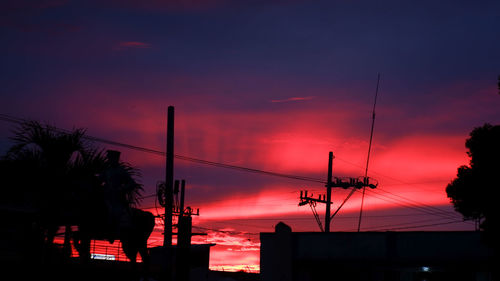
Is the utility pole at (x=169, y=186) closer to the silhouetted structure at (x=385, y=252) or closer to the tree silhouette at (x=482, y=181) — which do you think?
the silhouetted structure at (x=385, y=252)

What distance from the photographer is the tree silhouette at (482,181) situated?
26578mm

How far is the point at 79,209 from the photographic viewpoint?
17203mm

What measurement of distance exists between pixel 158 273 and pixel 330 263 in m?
12.0

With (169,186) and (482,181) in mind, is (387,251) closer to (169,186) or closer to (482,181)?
(482,181)

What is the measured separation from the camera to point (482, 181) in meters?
27.1

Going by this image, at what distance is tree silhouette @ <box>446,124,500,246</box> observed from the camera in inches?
1046

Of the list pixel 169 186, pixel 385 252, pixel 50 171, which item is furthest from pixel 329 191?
pixel 50 171

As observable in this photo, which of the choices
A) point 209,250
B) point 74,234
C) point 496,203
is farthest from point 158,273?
point 209,250

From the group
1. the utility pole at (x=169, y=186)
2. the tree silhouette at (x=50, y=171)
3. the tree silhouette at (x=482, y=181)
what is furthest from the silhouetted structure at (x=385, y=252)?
the tree silhouette at (x=50, y=171)

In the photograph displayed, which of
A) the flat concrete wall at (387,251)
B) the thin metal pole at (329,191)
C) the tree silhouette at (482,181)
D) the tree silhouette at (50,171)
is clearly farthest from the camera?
the thin metal pole at (329,191)

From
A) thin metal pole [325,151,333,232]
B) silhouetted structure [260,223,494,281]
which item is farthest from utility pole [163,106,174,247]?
thin metal pole [325,151,333,232]

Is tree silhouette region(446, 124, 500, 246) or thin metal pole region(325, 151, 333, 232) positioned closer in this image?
tree silhouette region(446, 124, 500, 246)

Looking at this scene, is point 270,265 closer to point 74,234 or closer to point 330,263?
point 330,263

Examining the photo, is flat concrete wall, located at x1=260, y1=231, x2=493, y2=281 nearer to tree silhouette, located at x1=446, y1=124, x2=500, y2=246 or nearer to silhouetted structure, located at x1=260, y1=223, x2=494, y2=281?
silhouetted structure, located at x1=260, y1=223, x2=494, y2=281
